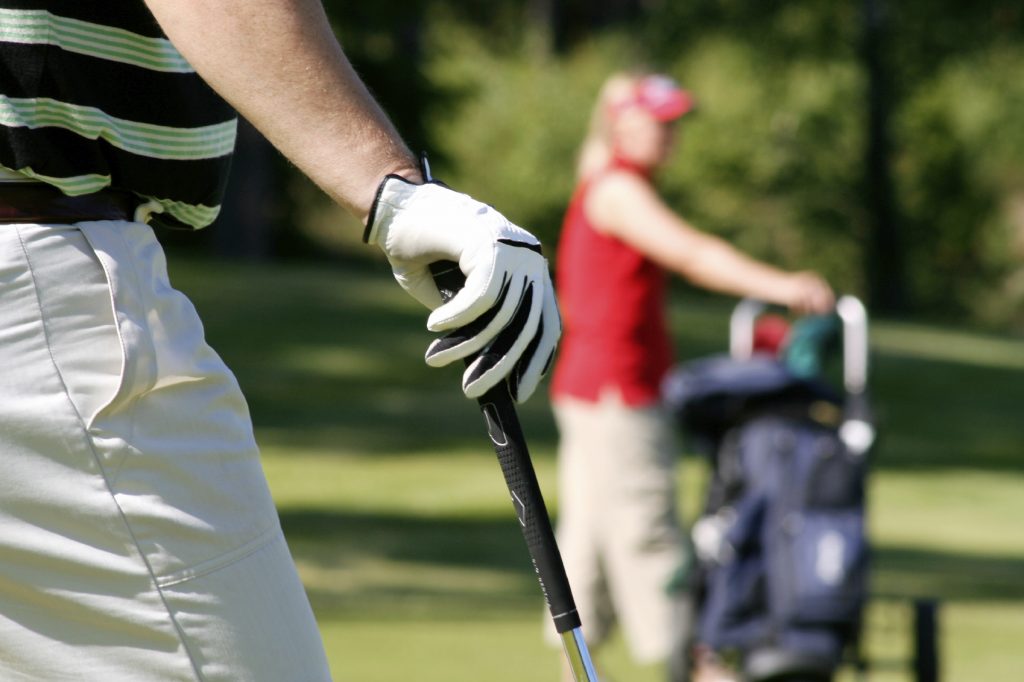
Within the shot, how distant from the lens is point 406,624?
23.3 ft

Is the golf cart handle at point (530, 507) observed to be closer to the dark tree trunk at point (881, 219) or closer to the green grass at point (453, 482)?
the green grass at point (453, 482)

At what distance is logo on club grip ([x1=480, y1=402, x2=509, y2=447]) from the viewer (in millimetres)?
2113

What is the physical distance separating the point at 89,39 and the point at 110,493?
0.51m

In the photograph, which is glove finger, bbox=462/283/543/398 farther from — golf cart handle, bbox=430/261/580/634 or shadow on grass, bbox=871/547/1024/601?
shadow on grass, bbox=871/547/1024/601

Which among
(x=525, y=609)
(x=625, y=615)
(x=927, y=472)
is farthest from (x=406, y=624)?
(x=927, y=472)

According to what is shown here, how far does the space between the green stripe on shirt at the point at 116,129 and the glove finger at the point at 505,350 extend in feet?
1.41

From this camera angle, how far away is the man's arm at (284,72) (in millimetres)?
1885

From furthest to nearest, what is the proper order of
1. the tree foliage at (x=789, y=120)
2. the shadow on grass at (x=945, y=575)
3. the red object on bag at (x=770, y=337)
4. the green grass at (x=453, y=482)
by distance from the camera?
1. the tree foliage at (x=789, y=120)
2. the shadow on grass at (x=945, y=575)
3. the green grass at (x=453, y=482)
4. the red object on bag at (x=770, y=337)

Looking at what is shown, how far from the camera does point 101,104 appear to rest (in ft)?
6.65

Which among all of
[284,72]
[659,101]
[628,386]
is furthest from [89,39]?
[659,101]

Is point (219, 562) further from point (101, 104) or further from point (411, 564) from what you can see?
point (411, 564)

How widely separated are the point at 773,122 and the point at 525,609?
3257 centimetres

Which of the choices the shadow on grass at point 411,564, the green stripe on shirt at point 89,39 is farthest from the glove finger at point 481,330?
the shadow on grass at point 411,564

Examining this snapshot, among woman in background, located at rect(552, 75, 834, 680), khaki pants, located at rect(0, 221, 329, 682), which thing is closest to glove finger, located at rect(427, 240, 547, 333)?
khaki pants, located at rect(0, 221, 329, 682)
